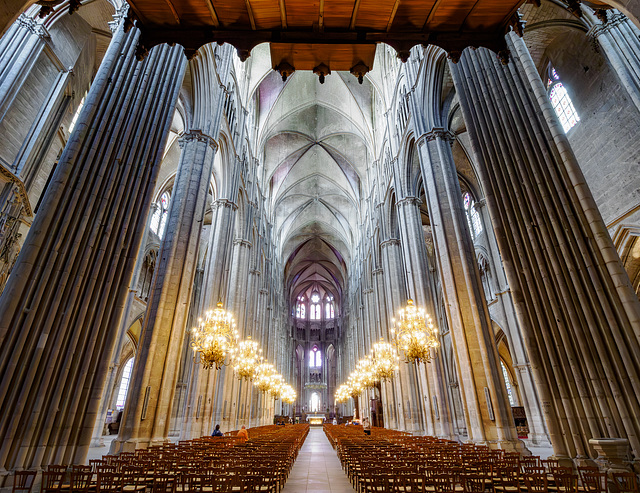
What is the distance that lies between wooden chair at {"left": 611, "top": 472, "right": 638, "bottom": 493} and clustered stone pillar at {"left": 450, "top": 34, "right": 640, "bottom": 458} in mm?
907

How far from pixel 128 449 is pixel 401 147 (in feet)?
59.0

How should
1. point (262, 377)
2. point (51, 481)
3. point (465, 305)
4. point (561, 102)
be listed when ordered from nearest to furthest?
point (51, 481) < point (465, 305) < point (561, 102) < point (262, 377)

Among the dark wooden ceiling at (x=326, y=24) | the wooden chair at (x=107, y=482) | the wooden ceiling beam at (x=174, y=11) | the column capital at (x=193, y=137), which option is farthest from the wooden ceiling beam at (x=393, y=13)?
the column capital at (x=193, y=137)

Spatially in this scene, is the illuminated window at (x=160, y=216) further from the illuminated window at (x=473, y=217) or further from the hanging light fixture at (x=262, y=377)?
the illuminated window at (x=473, y=217)

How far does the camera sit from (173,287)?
12180 millimetres

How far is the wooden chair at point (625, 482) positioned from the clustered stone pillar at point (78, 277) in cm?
875

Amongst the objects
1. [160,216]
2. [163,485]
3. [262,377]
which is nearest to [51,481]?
[163,485]

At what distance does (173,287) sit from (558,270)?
11.2 metres

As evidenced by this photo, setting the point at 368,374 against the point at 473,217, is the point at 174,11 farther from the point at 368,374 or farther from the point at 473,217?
the point at 368,374

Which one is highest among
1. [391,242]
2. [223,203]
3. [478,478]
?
[391,242]

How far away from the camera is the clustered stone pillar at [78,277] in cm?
592

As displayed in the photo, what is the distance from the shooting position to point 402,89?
19.6 meters

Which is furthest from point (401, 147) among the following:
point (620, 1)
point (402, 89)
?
point (620, 1)

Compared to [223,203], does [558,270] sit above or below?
below
